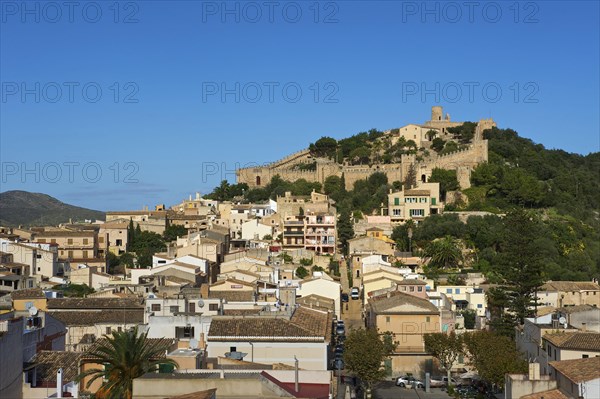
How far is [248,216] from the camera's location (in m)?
68.4

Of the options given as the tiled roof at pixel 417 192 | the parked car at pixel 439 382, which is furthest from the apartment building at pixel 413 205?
the parked car at pixel 439 382

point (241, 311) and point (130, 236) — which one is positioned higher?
point (130, 236)

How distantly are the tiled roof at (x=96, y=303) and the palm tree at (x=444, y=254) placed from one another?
27031mm

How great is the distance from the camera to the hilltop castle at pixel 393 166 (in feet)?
249

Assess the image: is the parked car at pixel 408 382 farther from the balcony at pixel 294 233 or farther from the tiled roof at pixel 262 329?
the balcony at pixel 294 233

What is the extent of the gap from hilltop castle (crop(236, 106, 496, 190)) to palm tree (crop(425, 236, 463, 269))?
1447 centimetres

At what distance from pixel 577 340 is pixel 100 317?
49.6 feet

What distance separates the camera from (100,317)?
3181 cm

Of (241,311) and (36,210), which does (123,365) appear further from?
(36,210)

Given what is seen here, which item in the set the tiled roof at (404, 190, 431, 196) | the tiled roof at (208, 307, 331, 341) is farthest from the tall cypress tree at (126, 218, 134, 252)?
the tiled roof at (208, 307, 331, 341)

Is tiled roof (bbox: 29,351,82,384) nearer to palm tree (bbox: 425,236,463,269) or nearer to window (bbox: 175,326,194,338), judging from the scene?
window (bbox: 175,326,194,338)

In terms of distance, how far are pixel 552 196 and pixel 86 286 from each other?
3989 centimetres

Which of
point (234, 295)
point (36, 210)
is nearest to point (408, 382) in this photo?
point (234, 295)

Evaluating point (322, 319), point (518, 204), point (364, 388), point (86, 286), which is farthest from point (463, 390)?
point (518, 204)
